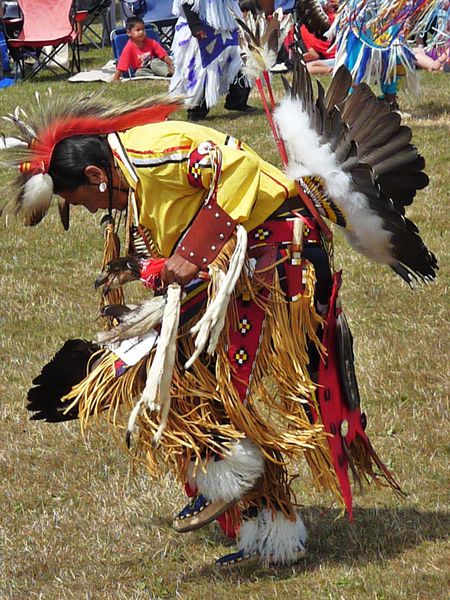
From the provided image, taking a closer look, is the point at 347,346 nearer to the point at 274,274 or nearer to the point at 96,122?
the point at 274,274

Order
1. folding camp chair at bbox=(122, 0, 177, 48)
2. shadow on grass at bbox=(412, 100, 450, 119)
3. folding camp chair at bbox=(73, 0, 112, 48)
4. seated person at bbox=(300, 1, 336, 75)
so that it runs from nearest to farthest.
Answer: shadow on grass at bbox=(412, 100, 450, 119) < seated person at bbox=(300, 1, 336, 75) < folding camp chair at bbox=(122, 0, 177, 48) < folding camp chair at bbox=(73, 0, 112, 48)

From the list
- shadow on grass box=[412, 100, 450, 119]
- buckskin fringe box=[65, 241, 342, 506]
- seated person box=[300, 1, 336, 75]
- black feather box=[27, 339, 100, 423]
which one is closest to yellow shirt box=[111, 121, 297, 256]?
buckskin fringe box=[65, 241, 342, 506]

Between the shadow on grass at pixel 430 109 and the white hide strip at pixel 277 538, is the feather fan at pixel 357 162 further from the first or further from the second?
the shadow on grass at pixel 430 109

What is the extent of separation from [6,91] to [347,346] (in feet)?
31.0

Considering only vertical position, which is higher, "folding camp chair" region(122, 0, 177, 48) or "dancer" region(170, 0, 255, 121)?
"dancer" region(170, 0, 255, 121)

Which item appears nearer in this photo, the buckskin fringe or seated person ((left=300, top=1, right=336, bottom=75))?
the buckskin fringe

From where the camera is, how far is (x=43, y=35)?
12.6m

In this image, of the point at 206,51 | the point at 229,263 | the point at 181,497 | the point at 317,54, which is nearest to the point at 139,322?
the point at 229,263

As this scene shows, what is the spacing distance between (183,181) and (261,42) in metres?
0.46

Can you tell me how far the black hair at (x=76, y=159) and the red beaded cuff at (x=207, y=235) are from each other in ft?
1.02

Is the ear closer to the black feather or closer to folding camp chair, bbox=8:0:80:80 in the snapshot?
the black feather

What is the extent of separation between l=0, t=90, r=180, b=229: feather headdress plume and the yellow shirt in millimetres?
83

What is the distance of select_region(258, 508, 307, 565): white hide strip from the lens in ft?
10.0

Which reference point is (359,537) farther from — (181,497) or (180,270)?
(180,270)
